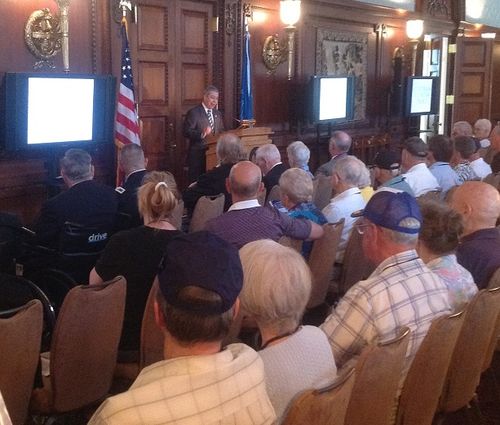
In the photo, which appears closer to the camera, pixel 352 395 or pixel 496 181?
pixel 352 395

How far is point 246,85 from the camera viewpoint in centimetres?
909

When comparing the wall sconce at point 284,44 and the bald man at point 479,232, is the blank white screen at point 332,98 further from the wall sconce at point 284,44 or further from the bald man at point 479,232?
the bald man at point 479,232

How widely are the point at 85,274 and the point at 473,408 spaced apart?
238 centimetres

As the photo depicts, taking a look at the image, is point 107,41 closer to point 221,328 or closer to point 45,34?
point 45,34

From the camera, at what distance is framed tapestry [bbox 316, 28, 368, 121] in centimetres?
1076

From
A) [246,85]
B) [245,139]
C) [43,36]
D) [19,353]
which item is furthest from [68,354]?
[246,85]

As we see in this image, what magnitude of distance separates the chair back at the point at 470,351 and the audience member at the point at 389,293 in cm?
18

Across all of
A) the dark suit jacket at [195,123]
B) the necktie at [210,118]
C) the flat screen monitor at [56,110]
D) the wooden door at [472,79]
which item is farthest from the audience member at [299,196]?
the wooden door at [472,79]

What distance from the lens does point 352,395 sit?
7.29ft

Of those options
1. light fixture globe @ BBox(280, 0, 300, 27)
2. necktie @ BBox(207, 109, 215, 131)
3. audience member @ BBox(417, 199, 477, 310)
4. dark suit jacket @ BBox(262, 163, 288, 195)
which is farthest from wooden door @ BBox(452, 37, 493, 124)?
audience member @ BBox(417, 199, 477, 310)

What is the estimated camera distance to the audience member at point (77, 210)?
170 inches

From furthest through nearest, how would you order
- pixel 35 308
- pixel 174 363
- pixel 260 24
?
pixel 260 24
pixel 35 308
pixel 174 363

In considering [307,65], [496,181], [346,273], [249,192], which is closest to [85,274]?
[249,192]

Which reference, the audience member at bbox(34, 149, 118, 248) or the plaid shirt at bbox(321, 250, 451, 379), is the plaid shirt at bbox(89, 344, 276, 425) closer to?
the plaid shirt at bbox(321, 250, 451, 379)
